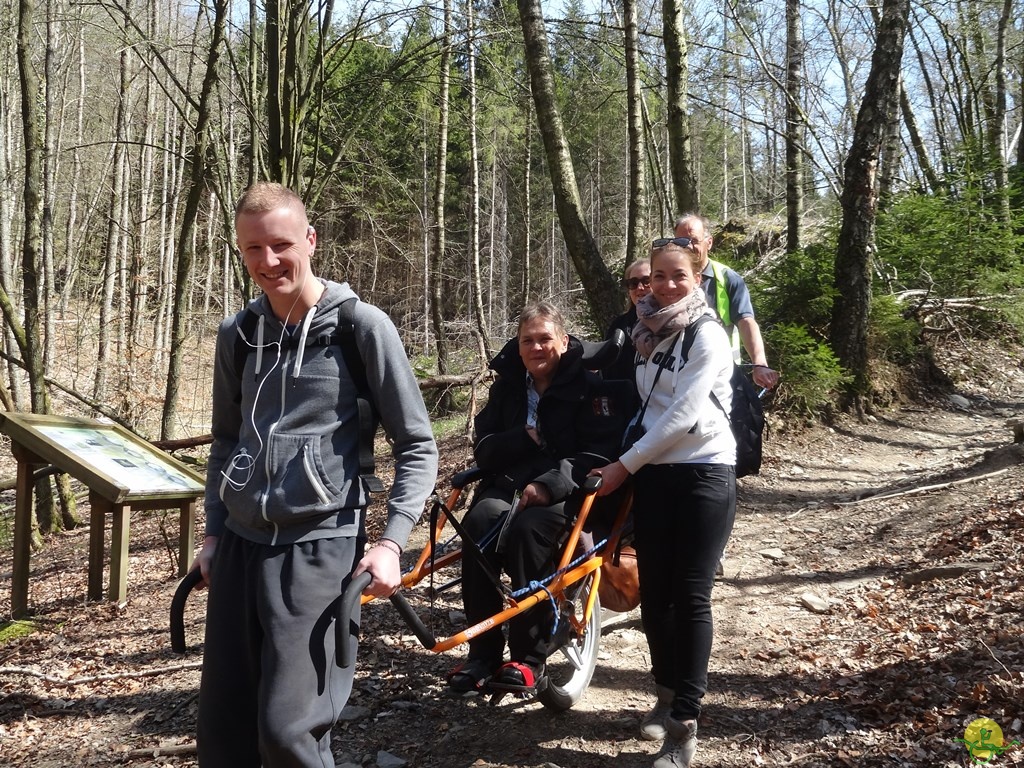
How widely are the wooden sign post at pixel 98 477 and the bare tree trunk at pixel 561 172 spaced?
419 centimetres

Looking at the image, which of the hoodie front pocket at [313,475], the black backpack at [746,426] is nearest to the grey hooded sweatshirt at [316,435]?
the hoodie front pocket at [313,475]

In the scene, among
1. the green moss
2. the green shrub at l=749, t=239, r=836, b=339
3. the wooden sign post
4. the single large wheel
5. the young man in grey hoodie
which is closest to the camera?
the young man in grey hoodie

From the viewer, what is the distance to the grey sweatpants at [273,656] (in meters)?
2.11

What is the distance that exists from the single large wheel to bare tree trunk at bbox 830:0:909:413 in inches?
280

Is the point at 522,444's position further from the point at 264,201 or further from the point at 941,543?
the point at 941,543

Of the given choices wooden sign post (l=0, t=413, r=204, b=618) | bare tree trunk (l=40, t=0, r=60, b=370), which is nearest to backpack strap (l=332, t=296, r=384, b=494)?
wooden sign post (l=0, t=413, r=204, b=618)

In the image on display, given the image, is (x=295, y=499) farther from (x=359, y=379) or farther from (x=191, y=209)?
(x=191, y=209)

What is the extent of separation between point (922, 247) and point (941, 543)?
24.7ft

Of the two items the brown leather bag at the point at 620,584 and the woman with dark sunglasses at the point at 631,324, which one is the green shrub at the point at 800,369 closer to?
the woman with dark sunglasses at the point at 631,324

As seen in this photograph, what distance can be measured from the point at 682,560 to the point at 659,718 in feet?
2.33

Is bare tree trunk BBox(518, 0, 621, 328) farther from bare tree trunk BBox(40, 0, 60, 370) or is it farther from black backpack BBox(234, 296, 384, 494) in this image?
black backpack BBox(234, 296, 384, 494)

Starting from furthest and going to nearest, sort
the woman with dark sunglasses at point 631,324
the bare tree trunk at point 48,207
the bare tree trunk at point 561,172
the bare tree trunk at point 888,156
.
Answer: the bare tree trunk at point 888,156
the bare tree trunk at point 48,207
the bare tree trunk at point 561,172
the woman with dark sunglasses at point 631,324

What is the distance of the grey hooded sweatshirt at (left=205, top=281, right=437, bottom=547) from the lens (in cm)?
222

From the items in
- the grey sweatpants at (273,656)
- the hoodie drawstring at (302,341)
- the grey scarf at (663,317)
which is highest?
the grey scarf at (663,317)
